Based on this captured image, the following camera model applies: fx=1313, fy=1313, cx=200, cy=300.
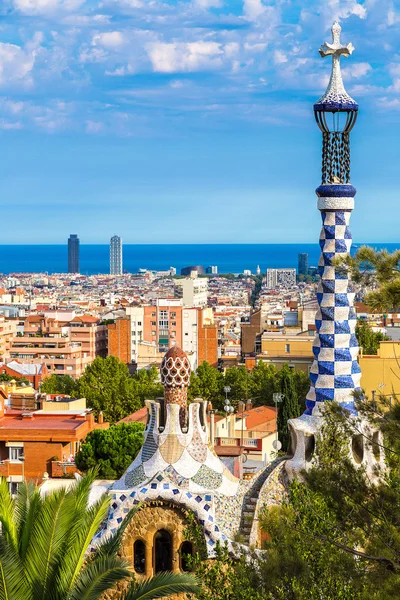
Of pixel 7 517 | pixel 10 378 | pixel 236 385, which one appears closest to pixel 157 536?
pixel 7 517

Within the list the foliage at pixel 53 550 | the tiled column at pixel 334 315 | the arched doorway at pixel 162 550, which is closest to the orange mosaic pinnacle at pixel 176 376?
the arched doorway at pixel 162 550

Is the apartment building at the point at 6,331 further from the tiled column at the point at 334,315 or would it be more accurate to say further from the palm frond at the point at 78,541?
the palm frond at the point at 78,541

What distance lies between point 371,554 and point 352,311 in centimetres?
445

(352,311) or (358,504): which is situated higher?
(352,311)

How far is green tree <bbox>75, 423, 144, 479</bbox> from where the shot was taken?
28.1 meters

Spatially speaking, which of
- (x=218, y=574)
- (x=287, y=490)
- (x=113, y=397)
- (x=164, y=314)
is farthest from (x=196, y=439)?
(x=164, y=314)

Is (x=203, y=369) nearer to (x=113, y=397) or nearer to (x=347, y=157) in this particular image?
(x=113, y=397)

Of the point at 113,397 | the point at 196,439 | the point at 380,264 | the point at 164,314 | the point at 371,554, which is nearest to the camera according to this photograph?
the point at 371,554

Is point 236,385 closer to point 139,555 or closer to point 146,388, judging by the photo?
point 146,388

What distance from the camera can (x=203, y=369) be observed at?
5222 centimetres

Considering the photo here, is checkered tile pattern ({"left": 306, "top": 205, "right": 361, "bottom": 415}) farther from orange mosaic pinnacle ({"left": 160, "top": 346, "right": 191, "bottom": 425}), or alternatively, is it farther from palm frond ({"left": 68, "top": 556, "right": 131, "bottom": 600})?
palm frond ({"left": 68, "top": 556, "right": 131, "bottom": 600})

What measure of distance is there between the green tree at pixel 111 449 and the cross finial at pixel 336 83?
13.9 meters

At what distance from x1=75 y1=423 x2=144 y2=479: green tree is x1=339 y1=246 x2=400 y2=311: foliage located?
1598cm

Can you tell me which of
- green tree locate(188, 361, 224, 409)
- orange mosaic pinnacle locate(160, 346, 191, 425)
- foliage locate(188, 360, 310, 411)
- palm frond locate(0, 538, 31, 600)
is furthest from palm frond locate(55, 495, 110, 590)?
green tree locate(188, 361, 224, 409)
